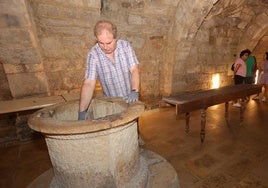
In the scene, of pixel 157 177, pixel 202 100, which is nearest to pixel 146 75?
pixel 202 100

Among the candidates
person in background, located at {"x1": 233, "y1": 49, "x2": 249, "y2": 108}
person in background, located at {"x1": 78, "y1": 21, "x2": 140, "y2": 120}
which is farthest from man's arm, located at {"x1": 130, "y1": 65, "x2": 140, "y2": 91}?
person in background, located at {"x1": 233, "y1": 49, "x2": 249, "y2": 108}

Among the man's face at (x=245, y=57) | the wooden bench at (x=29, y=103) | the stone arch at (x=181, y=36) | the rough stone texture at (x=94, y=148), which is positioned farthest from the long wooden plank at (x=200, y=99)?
the wooden bench at (x=29, y=103)

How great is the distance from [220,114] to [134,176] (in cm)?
363

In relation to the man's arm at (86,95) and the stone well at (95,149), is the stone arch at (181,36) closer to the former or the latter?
the man's arm at (86,95)

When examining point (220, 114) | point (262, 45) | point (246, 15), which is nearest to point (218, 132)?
point (220, 114)

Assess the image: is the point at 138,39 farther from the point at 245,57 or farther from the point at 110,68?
the point at 245,57

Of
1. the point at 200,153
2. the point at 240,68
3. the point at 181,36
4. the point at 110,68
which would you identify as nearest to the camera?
the point at 110,68

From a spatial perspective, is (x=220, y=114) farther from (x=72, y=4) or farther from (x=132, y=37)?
(x=72, y=4)

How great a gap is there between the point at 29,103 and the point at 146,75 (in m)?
3.00

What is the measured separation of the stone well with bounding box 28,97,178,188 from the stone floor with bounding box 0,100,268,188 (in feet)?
3.48

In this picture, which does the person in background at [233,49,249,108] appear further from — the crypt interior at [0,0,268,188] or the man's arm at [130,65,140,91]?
→ the man's arm at [130,65,140,91]

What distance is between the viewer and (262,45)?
7387mm

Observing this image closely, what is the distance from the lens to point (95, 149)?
1.54m

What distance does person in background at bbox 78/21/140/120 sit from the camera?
1.95m
